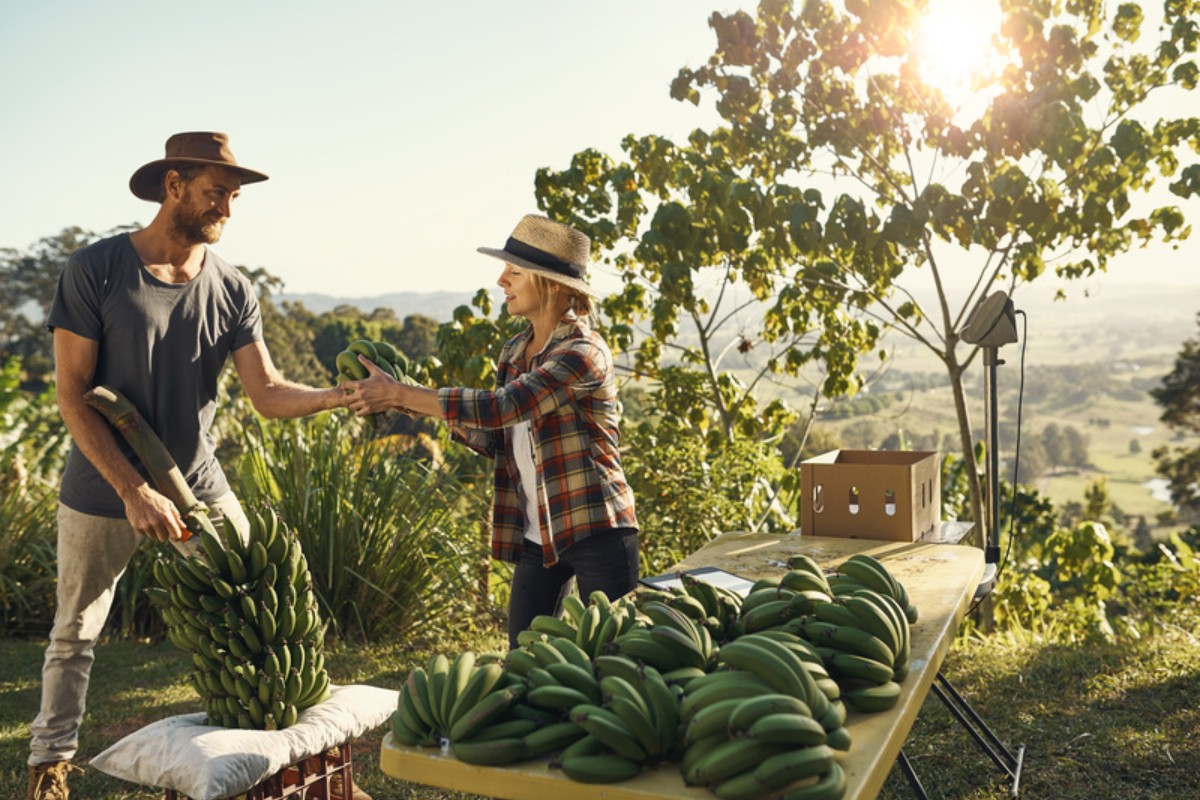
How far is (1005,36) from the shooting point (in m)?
6.43

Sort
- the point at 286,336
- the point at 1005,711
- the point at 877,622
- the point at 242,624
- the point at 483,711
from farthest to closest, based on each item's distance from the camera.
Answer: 1. the point at 286,336
2. the point at 1005,711
3. the point at 242,624
4. the point at 877,622
5. the point at 483,711

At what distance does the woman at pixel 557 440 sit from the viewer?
330cm

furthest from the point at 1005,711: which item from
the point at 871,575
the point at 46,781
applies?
the point at 46,781

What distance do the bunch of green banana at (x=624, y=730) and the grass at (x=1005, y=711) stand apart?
2323mm

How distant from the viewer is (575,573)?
11.5 ft

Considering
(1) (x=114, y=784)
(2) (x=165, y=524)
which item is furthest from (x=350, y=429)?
(2) (x=165, y=524)

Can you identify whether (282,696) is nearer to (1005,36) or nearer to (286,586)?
(286,586)

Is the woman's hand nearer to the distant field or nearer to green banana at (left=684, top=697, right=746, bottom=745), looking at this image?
Answer: green banana at (left=684, top=697, right=746, bottom=745)

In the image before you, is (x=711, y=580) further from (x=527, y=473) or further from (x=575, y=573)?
(x=527, y=473)

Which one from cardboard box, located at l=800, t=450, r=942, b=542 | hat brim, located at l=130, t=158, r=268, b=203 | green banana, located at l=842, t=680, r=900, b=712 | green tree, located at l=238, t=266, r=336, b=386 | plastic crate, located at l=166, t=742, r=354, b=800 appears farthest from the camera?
green tree, located at l=238, t=266, r=336, b=386

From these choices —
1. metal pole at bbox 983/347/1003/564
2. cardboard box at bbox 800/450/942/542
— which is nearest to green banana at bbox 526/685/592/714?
cardboard box at bbox 800/450/942/542

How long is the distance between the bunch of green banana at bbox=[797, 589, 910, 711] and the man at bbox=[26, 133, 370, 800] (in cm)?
198

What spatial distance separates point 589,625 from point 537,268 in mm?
1455

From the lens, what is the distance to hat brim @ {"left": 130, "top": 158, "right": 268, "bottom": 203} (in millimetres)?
3473
